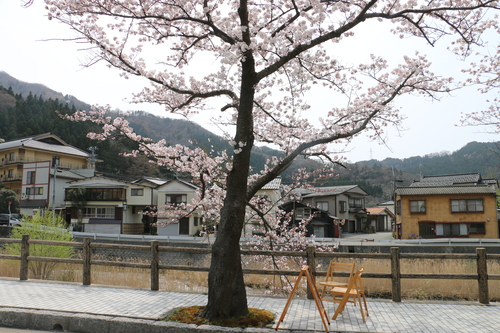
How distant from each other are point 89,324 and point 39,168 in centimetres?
4268

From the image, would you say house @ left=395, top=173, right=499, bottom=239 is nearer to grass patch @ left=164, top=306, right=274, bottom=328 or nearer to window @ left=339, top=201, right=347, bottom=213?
window @ left=339, top=201, right=347, bottom=213

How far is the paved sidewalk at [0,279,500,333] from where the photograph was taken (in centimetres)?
557

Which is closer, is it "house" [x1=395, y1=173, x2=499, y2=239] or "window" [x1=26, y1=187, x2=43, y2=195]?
"house" [x1=395, y1=173, x2=499, y2=239]

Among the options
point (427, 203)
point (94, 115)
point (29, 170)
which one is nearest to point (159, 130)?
point (29, 170)

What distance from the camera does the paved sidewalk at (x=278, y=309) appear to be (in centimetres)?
557

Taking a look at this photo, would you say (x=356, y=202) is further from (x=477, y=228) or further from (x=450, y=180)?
(x=477, y=228)

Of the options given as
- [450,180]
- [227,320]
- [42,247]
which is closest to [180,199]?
[42,247]

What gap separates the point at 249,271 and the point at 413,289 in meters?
6.42

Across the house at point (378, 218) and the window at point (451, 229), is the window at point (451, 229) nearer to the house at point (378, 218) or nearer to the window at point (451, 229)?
the window at point (451, 229)

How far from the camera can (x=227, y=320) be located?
562 cm

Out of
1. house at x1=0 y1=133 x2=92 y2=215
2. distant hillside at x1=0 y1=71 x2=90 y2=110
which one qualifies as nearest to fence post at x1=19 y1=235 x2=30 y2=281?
house at x1=0 y1=133 x2=92 y2=215

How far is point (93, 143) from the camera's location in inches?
2317

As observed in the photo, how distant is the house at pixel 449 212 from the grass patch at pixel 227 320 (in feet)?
104

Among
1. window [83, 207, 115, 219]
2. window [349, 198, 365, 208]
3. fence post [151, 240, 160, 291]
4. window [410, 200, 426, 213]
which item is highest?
window [349, 198, 365, 208]
